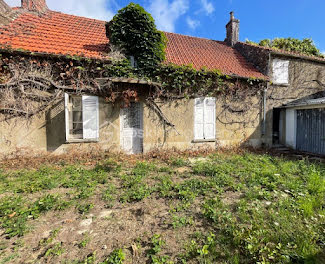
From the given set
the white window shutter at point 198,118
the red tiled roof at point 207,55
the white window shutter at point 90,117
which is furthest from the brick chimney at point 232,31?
the white window shutter at point 90,117

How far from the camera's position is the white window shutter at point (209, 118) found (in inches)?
271

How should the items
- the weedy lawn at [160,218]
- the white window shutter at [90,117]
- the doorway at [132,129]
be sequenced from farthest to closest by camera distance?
the doorway at [132,129]
the white window shutter at [90,117]
the weedy lawn at [160,218]

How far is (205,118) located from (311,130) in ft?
16.4

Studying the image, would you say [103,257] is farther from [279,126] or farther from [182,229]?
[279,126]

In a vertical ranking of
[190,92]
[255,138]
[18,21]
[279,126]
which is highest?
[18,21]

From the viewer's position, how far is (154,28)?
19.7ft

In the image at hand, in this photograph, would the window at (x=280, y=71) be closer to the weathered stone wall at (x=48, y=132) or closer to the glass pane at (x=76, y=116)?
the weathered stone wall at (x=48, y=132)

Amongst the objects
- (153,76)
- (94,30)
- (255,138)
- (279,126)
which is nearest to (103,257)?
(153,76)

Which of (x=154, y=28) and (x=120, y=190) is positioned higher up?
(x=154, y=28)

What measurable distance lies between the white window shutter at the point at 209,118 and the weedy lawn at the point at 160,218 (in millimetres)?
2904

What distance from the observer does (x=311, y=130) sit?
6988mm

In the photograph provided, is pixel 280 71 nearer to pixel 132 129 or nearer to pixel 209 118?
pixel 209 118

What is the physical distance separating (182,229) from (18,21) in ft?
31.3

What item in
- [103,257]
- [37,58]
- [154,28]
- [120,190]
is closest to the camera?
[103,257]
